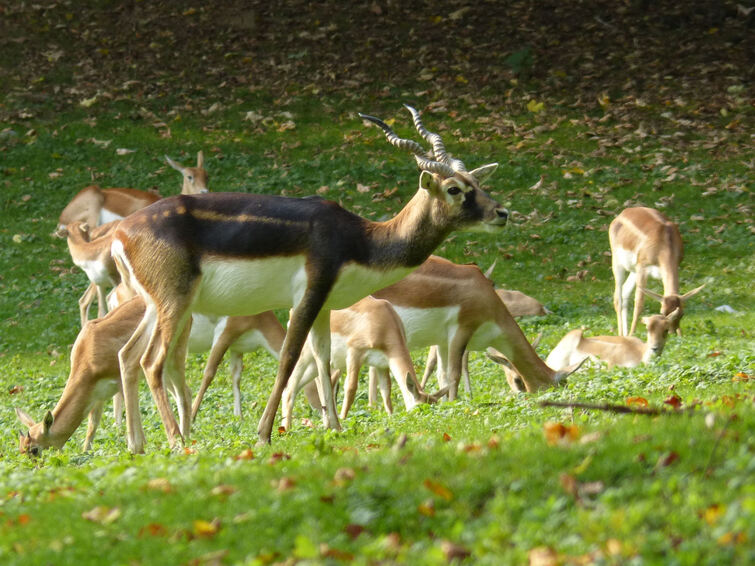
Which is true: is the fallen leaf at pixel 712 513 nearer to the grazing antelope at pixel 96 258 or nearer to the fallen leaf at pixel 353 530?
the fallen leaf at pixel 353 530

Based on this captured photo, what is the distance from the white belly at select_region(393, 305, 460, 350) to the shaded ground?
1271 cm

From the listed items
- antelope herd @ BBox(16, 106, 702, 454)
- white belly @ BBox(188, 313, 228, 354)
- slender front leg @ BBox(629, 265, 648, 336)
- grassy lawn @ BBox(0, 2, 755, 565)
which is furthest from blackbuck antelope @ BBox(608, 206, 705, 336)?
white belly @ BBox(188, 313, 228, 354)

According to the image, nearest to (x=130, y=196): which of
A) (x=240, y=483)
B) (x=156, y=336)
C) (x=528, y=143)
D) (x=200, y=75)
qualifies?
(x=200, y=75)

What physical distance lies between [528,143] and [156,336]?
15.4m

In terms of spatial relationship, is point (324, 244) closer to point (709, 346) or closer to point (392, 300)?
point (392, 300)

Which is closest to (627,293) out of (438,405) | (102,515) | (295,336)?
(438,405)

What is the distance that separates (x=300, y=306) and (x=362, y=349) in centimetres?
347

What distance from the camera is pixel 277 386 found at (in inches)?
361

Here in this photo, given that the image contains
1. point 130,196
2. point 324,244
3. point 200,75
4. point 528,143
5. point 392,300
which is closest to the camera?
point 324,244

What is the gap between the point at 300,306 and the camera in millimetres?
9180

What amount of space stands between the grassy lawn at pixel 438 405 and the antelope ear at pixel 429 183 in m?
2.08

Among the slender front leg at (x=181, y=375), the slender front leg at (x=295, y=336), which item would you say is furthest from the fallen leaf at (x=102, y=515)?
the slender front leg at (x=181, y=375)

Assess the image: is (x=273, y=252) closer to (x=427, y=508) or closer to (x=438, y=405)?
(x=438, y=405)

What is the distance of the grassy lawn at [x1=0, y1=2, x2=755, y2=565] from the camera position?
15.5 ft
